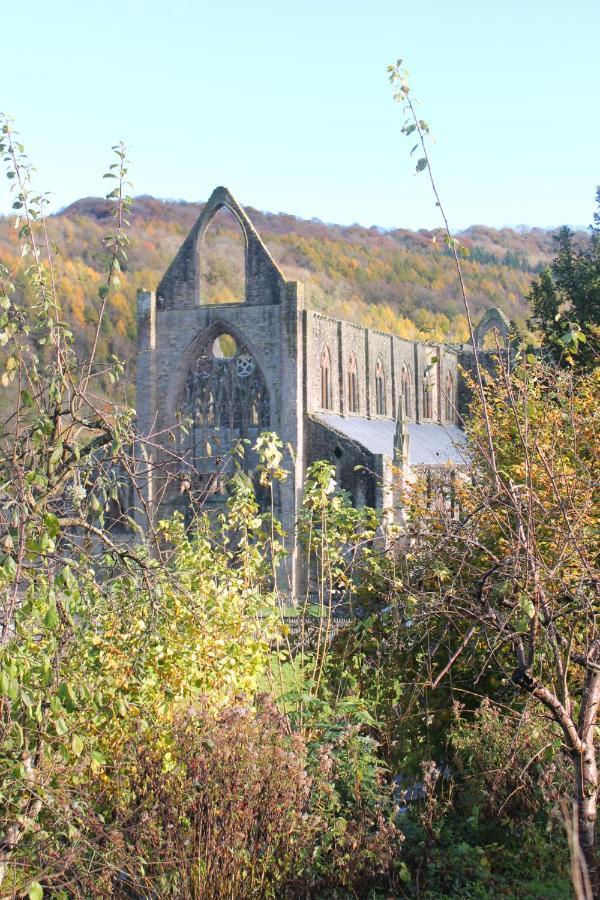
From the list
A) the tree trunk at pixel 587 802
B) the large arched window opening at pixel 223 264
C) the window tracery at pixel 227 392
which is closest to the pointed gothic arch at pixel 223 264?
the large arched window opening at pixel 223 264

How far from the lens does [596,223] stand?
3200 cm

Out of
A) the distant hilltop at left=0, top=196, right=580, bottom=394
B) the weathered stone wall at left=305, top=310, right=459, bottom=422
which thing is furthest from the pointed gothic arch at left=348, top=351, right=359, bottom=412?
the distant hilltop at left=0, top=196, right=580, bottom=394

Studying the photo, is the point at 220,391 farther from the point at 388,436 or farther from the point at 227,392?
the point at 388,436

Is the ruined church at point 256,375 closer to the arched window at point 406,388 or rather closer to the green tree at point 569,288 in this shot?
the green tree at point 569,288

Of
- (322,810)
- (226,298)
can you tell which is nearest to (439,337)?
(322,810)

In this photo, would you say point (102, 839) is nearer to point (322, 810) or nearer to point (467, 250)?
point (322, 810)

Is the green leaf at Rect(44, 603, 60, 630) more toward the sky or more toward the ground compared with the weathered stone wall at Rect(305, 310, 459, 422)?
more toward the ground

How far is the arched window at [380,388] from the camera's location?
40250 millimetres

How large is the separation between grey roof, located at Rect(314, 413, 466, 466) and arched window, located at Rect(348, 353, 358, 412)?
1.43 feet

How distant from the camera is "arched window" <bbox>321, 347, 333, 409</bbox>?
35125mm

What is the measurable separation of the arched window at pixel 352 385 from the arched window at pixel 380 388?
228 cm

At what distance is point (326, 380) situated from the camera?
35.4 meters

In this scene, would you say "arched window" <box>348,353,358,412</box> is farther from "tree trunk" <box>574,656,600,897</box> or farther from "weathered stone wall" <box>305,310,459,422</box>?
"tree trunk" <box>574,656,600,897</box>

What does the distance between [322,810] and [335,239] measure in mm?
120692
